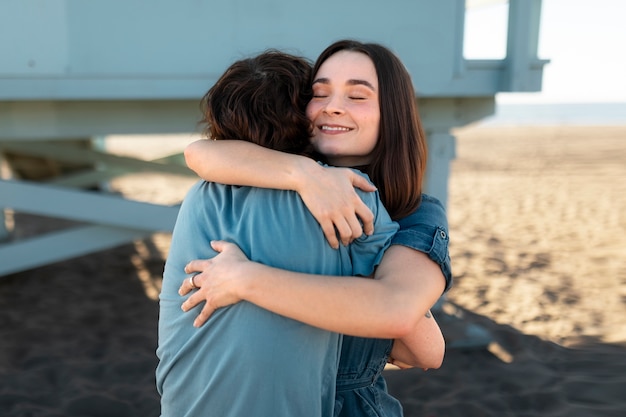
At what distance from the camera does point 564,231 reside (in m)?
8.55

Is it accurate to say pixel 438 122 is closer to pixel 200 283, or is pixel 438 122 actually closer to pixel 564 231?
pixel 200 283

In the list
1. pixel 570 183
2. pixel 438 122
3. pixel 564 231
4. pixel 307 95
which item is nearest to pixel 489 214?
pixel 564 231

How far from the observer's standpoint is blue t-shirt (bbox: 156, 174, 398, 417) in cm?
128

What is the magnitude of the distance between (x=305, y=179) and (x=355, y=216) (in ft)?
0.46

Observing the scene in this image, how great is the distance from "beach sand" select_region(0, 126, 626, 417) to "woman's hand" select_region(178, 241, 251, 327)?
8.38 feet

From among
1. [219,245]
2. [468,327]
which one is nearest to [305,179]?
[219,245]

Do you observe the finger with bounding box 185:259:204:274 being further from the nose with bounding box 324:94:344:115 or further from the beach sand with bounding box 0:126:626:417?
the beach sand with bounding box 0:126:626:417

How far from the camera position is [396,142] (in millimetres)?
1632

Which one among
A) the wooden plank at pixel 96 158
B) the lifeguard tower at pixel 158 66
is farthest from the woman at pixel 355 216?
the wooden plank at pixel 96 158

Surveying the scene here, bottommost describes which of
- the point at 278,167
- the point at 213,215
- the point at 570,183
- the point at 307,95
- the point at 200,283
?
the point at 570,183

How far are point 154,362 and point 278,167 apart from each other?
3222 mm

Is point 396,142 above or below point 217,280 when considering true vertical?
above

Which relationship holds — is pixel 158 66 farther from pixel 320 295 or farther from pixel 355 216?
pixel 320 295

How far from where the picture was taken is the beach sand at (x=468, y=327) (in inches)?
151
